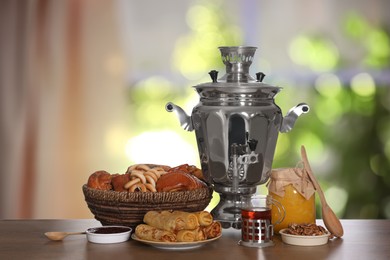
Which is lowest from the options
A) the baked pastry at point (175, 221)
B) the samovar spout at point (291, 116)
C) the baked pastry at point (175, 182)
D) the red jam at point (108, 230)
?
the red jam at point (108, 230)

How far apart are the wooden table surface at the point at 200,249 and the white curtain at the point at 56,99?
185 cm

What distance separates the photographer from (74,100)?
12.7 feet

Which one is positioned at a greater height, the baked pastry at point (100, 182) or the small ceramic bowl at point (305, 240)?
the baked pastry at point (100, 182)

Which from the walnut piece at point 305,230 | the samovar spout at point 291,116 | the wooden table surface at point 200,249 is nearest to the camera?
the wooden table surface at point 200,249

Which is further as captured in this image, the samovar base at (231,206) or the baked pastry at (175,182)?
the samovar base at (231,206)

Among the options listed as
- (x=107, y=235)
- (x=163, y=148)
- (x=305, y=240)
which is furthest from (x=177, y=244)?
(x=163, y=148)

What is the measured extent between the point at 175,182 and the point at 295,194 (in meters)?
0.32

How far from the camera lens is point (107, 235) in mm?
1856

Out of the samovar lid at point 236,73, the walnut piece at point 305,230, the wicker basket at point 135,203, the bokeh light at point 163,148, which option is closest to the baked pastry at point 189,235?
the wicker basket at point 135,203

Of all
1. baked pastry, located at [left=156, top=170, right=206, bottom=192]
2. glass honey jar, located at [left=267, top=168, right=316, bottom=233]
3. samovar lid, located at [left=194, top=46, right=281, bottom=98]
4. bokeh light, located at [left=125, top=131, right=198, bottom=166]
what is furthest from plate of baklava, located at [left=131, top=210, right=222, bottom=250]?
bokeh light, located at [left=125, top=131, right=198, bottom=166]

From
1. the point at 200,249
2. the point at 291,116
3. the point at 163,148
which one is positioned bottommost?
the point at 200,249

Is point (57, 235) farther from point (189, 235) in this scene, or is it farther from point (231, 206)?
point (231, 206)

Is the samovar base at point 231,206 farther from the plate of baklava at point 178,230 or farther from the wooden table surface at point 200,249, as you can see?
the plate of baklava at point 178,230

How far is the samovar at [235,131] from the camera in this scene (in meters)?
2.00
